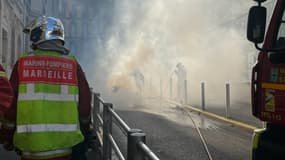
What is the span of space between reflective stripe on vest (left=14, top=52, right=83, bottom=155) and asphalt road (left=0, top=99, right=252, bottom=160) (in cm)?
275

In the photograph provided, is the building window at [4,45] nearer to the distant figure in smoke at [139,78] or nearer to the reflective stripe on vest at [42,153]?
the distant figure in smoke at [139,78]

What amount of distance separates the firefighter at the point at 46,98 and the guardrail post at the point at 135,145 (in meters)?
0.37

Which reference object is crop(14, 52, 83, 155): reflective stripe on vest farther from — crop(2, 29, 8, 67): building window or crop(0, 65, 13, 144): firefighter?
crop(2, 29, 8, 67): building window

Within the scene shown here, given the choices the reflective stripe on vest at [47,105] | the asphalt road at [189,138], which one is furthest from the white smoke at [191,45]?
the reflective stripe on vest at [47,105]

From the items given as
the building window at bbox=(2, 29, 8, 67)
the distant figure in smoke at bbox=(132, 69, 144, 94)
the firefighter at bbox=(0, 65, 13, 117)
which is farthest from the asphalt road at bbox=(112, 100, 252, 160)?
the distant figure in smoke at bbox=(132, 69, 144, 94)

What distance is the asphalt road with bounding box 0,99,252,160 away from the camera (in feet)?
18.8

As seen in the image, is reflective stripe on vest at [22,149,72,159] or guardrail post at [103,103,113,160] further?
guardrail post at [103,103,113,160]

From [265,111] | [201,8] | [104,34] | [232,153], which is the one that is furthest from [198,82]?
[104,34]

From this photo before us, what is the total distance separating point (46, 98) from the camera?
2402mm

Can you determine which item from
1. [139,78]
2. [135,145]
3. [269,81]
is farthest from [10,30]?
[269,81]

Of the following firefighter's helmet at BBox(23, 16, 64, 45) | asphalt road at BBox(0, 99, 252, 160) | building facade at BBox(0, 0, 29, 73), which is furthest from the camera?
building facade at BBox(0, 0, 29, 73)

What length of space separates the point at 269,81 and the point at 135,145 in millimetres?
1175

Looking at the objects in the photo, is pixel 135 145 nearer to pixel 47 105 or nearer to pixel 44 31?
pixel 47 105

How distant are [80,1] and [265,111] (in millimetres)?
44024
